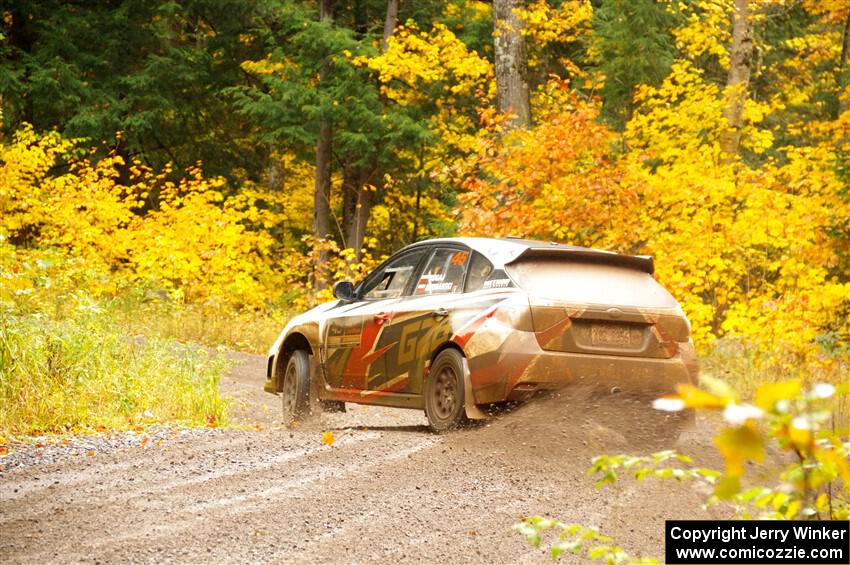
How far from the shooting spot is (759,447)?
1.98 meters

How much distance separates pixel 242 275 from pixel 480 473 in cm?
1664

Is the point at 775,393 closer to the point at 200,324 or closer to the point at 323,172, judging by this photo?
the point at 200,324

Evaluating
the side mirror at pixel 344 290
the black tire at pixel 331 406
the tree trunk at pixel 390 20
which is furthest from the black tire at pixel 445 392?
the tree trunk at pixel 390 20

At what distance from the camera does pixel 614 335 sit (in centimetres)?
804

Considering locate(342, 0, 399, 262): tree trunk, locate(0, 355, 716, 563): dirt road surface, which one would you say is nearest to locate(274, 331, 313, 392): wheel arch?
locate(0, 355, 716, 563): dirt road surface

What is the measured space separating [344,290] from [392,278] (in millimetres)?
571

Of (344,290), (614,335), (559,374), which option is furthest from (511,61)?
(559,374)

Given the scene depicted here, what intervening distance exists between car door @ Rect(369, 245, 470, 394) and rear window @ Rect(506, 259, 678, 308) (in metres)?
0.67

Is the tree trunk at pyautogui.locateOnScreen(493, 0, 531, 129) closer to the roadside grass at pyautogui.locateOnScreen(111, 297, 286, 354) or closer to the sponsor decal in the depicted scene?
the roadside grass at pyautogui.locateOnScreen(111, 297, 286, 354)

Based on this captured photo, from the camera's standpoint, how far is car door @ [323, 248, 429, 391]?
376 inches

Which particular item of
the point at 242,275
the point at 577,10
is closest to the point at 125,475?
the point at 242,275

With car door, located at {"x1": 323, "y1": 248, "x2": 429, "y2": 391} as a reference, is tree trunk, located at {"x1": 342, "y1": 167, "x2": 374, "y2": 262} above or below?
above

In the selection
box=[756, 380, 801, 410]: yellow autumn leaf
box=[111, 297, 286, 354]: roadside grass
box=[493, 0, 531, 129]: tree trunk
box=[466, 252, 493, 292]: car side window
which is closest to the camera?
box=[756, 380, 801, 410]: yellow autumn leaf

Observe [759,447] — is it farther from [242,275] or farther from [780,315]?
[242,275]
